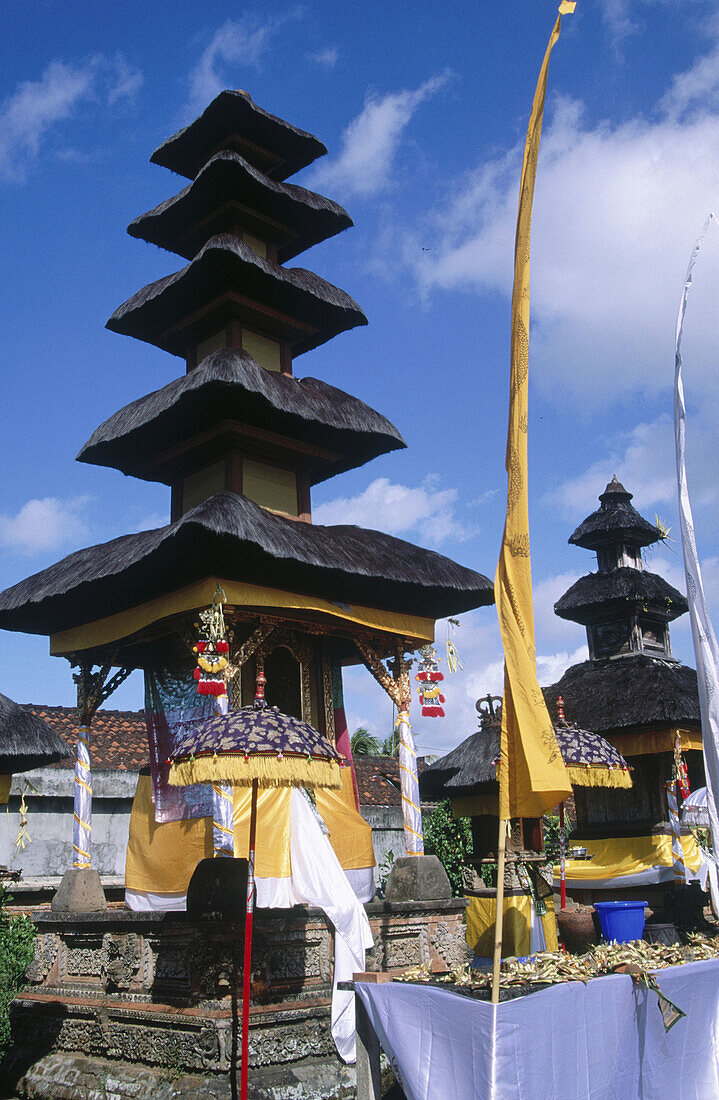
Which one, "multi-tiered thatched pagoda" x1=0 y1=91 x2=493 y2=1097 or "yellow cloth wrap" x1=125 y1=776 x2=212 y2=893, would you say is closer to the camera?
"multi-tiered thatched pagoda" x1=0 y1=91 x2=493 y2=1097

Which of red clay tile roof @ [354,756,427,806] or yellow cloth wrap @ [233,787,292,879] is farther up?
red clay tile roof @ [354,756,427,806]

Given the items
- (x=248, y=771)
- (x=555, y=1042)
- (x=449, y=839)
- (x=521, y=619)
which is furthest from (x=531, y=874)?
(x=449, y=839)

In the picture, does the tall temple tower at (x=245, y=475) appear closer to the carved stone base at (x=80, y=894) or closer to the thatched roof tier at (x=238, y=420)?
the thatched roof tier at (x=238, y=420)

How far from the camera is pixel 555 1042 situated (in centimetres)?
530

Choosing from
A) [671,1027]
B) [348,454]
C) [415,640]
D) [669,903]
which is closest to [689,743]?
[669,903]

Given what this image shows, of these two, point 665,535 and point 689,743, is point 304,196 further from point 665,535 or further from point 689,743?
point 665,535

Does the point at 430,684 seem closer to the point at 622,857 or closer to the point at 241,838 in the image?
the point at 241,838

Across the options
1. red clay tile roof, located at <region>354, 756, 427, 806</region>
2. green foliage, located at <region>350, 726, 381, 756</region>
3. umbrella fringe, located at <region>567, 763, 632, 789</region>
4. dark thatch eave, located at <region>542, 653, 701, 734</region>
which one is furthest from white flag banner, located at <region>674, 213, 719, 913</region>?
green foliage, located at <region>350, 726, 381, 756</region>

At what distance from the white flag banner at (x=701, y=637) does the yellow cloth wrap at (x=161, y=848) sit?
6.44 metres

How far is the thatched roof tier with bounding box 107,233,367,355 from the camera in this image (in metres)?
13.3

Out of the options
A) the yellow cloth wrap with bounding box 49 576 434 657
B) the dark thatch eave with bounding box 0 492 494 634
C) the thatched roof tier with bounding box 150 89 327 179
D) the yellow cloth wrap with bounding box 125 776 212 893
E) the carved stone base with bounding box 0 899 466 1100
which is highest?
the thatched roof tier with bounding box 150 89 327 179

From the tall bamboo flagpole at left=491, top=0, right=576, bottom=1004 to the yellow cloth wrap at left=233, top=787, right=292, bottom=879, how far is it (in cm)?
506

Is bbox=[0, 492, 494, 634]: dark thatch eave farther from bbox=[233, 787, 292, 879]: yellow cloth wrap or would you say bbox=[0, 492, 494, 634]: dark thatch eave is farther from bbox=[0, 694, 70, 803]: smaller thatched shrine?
bbox=[233, 787, 292, 879]: yellow cloth wrap

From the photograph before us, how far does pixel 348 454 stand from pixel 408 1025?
379 inches
